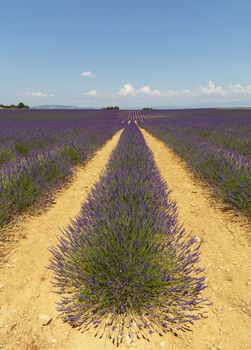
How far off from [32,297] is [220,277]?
64.6 inches

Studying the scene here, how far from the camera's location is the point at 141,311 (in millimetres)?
1567

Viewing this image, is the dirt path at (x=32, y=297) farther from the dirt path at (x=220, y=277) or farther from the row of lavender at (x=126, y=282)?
the dirt path at (x=220, y=277)

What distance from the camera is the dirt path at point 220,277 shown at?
1.46 metres

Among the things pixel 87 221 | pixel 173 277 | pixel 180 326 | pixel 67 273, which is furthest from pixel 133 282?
pixel 87 221

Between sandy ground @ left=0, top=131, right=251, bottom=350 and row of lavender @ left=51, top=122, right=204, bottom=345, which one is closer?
sandy ground @ left=0, top=131, right=251, bottom=350

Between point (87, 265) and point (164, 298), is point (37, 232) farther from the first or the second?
point (164, 298)

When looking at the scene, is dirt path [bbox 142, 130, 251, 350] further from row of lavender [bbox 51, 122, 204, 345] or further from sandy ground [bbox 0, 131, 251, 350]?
row of lavender [bbox 51, 122, 204, 345]

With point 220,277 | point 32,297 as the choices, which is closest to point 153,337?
point 220,277

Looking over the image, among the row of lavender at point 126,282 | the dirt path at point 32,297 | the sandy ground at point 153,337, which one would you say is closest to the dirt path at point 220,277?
the sandy ground at point 153,337

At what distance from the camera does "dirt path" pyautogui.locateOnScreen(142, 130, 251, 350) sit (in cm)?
146

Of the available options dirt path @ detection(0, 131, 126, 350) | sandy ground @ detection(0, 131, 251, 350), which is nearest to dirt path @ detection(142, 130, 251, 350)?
sandy ground @ detection(0, 131, 251, 350)

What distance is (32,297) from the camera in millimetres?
1849

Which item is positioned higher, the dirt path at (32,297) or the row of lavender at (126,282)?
the row of lavender at (126,282)

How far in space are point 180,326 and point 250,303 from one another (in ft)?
2.04
